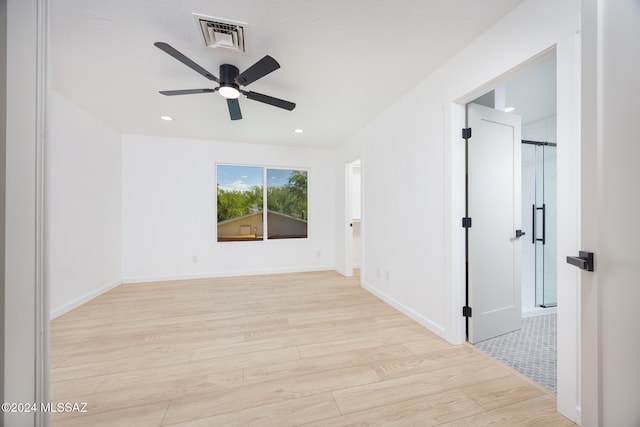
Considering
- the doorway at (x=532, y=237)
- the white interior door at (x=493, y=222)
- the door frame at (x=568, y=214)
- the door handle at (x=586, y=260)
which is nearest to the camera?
the door handle at (x=586, y=260)

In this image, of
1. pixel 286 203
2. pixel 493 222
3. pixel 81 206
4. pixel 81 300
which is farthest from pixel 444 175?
pixel 81 300

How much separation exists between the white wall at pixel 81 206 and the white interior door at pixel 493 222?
3980 mm

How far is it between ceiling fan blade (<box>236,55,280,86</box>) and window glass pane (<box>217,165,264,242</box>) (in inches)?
106

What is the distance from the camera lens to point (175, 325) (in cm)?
248

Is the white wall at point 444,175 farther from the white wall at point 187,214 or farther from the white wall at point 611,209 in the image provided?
the white wall at point 187,214

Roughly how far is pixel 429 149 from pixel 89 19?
284 cm

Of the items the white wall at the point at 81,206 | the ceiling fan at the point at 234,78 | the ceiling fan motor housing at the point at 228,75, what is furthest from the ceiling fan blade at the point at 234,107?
the white wall at the point at 81,206

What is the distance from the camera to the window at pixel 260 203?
453cm

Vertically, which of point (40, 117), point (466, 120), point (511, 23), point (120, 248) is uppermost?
point (511, 23)

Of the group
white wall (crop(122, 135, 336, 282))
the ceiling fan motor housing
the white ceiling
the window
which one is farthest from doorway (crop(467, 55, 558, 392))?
the window

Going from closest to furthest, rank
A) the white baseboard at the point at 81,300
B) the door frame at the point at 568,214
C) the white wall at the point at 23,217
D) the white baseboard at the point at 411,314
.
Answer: the white wall at the point at 23,217 → the door frame at the point at 568,214 → the white baseboard at the point at 411,314 → the white baseboard at the point at 81,300

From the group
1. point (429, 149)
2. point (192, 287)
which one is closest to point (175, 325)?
point (192, 287)

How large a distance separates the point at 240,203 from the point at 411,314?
349 centimetres

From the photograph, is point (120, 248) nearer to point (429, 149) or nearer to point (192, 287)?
point (192, 287)
